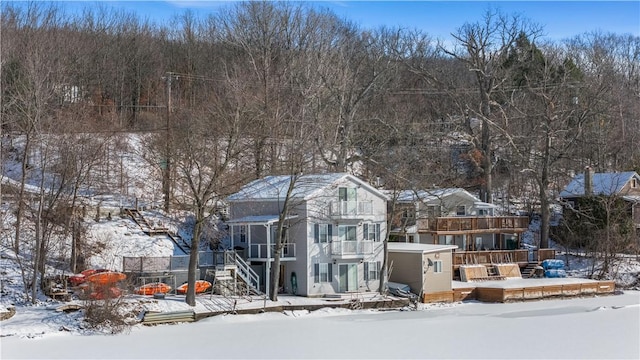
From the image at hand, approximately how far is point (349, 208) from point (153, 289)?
34.8 feet

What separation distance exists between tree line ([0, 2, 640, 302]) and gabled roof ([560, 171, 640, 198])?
2.08 meters

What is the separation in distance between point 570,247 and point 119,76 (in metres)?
35.7

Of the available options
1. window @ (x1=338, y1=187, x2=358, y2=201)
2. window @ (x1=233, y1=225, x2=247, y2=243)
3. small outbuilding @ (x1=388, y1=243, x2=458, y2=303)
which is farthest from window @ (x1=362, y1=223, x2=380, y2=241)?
window @ (x1=233, y1=225, x2=247, y2=243)

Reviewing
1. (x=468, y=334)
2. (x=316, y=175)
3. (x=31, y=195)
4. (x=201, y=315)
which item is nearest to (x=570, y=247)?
(x=316, y=175)

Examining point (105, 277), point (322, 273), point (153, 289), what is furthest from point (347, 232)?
point (105, 277)

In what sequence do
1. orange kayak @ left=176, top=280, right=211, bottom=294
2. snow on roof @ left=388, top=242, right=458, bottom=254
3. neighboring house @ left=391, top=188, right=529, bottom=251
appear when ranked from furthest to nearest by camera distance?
neighboring house @ left=391, top=188, right=529, bottom=251 → snow on roof @ left=388, top=242, right=458, bottom=254 → orange kayak @ left=176, top=280, right=211, bottom=294

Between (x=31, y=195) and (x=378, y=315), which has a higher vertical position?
(x=31, y=195)

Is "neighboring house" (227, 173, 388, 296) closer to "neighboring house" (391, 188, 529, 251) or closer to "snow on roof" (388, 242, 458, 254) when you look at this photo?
"snow on roof" (388, 242, 458, 254)

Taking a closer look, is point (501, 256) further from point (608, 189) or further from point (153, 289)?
point (153, 289)

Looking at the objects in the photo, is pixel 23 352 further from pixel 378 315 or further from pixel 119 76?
pixel 119 76

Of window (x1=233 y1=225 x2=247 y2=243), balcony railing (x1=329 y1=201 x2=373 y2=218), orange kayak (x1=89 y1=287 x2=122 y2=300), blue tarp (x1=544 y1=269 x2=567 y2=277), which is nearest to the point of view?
orange kayak (x1=89 y1=287 x2=122 y2=300)

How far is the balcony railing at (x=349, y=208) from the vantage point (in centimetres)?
3803

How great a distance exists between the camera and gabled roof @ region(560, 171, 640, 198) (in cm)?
5125

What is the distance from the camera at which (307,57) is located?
54562 mm
